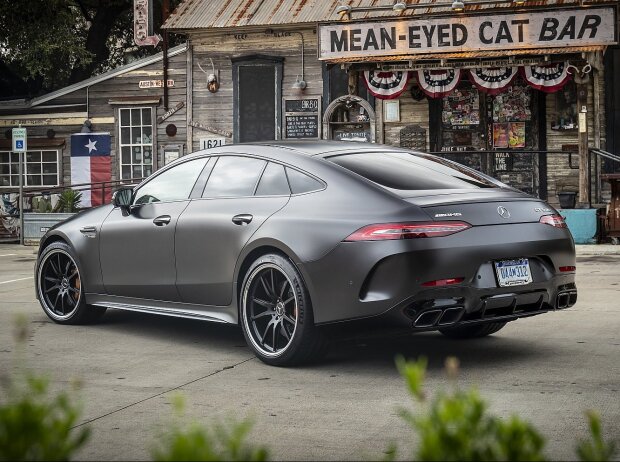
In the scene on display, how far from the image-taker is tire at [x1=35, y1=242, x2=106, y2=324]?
956 cm

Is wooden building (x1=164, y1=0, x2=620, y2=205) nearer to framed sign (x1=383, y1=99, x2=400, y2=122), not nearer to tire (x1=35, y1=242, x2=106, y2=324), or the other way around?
framed sign (x1=383, y1=99, x2=400, y2=122)

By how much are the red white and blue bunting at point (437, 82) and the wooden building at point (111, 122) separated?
22.4 ft

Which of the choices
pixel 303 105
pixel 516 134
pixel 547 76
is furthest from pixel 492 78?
pixel 303 105

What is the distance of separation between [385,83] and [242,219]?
1553cm

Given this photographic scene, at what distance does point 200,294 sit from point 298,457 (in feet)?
10.4

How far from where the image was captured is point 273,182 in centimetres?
798

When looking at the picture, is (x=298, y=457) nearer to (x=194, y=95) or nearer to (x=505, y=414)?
(x=505, y=414)

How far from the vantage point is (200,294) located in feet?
26.9

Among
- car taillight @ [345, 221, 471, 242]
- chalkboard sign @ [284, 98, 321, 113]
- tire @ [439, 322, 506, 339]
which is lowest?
tire @ [439, 322, 506, 339]

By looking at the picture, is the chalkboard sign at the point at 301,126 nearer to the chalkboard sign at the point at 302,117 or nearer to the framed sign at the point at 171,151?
the chalkboard sign at the point at 302,117

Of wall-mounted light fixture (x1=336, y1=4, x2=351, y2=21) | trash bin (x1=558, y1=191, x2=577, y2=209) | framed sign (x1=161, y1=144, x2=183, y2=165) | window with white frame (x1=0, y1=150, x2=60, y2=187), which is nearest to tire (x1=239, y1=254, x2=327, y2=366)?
trash bin (x1=558, y1=191, x2=577, y2=209)

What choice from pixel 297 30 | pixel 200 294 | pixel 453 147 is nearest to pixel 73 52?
pixel 297 30

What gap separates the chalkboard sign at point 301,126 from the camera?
2569cm

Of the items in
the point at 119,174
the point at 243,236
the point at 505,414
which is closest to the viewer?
the point at 505,414
